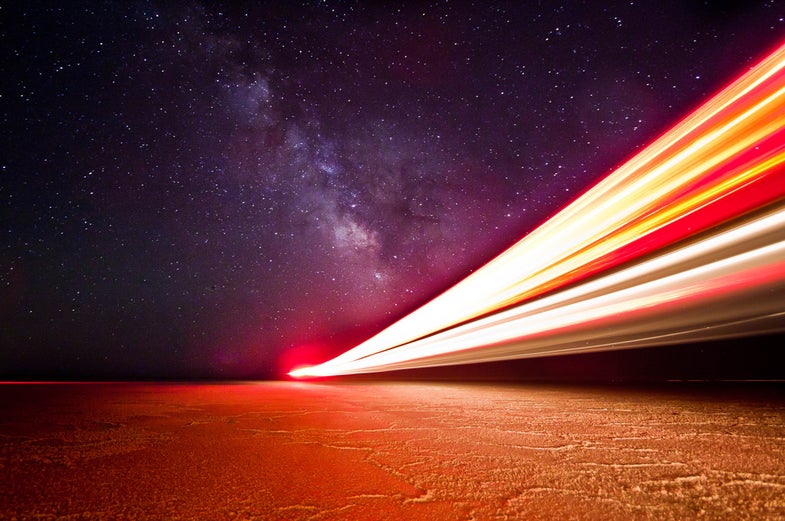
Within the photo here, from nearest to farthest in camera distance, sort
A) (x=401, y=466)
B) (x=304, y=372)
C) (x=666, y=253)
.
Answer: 1. (x=401, y=466)
2. (x=666, y=253)
3. (x=304, y=372)

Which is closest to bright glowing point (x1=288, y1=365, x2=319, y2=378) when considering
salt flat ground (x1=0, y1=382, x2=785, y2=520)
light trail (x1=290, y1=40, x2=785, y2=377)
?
light trail (x1=290, y1=40, x2=785, y2=377)

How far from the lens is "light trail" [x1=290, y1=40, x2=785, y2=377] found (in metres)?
3.79

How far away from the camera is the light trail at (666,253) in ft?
12.4

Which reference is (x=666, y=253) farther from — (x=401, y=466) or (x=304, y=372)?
(x=304, y=372)

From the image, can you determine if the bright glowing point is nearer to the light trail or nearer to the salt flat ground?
the light trail

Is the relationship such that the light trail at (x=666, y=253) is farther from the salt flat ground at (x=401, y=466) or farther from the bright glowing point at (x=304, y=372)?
the bright glowing point at (x=304, y=372)

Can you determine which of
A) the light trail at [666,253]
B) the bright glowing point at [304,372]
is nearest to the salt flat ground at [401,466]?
the light trail at [666,253]

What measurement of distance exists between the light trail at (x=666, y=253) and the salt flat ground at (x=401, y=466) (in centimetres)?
187

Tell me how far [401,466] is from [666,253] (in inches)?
180

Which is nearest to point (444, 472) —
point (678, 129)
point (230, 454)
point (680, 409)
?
point (230, 454)

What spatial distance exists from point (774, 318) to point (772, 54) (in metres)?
5.45

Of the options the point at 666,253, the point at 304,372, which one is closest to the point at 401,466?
the point at 666,253

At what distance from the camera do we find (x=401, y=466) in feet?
6.30

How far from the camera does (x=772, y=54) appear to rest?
3498 mm
